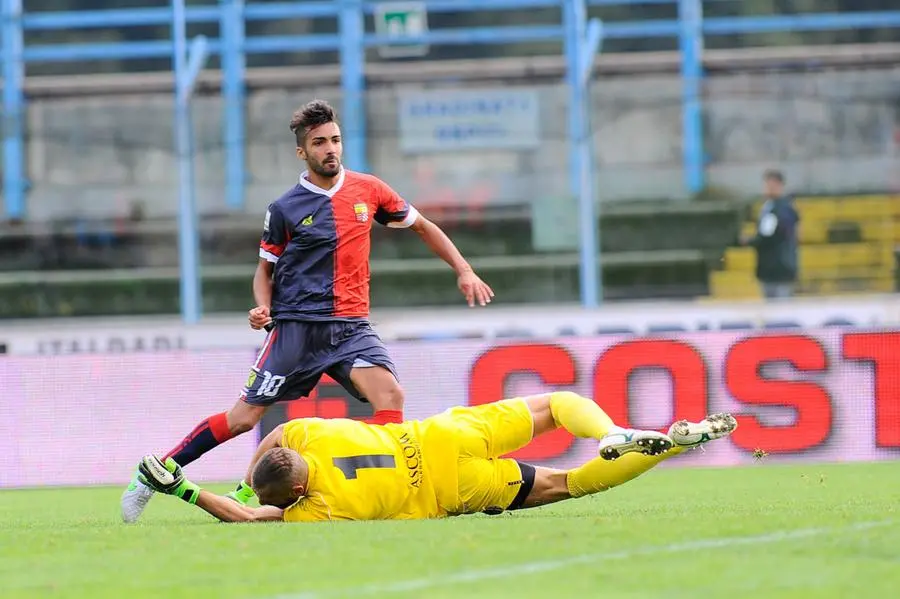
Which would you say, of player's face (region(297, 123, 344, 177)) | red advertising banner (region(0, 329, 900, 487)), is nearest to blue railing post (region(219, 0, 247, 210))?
red advertising banner (region(0, 329, 900, 487))

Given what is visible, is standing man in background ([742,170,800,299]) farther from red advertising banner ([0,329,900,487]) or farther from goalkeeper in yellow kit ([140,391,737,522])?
goalkeeper in yellow kit ([140,391,737,522])

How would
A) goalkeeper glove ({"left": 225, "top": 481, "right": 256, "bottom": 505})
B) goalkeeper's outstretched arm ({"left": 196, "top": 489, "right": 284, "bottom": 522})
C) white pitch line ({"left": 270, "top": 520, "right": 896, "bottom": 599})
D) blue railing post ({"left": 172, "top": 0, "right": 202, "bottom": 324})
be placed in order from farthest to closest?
blue railing post ({"left": 172, "top": 0, "right": 202, "bottom": 324}), goalkeeper glove ({"left": 225, "top": 481, "right": 256, "bottom": 505}), goalkeeper's outstretched arm ({"left": 196, "top": 489, "right": 284, "bottom": 522}), white pitch line ({"left": 270, "top": 520, "right": 896, "bottom": 599})

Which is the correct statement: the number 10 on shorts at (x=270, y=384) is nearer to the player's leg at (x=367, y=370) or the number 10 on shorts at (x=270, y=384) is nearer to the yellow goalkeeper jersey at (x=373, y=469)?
the player's leg at (x=367, y=370)

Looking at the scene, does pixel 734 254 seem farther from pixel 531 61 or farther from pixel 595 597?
pixel 595 597

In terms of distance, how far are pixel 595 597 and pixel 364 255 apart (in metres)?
3.67

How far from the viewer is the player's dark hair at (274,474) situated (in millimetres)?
6453

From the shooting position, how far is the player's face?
7.54 m

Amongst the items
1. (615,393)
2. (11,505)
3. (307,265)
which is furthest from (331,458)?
(615,393)

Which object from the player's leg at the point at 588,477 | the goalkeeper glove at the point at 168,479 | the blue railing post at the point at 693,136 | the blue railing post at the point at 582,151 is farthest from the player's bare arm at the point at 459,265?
the blue railing post at the point at 693,136

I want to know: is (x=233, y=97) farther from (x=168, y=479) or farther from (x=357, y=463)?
(x=357, y=463)

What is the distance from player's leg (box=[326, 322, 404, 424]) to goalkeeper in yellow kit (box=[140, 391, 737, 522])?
665 millimetres

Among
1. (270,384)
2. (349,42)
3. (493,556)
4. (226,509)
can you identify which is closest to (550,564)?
(493,556)

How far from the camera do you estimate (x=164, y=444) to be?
483 inches

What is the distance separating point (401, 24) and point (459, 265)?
9707mm
